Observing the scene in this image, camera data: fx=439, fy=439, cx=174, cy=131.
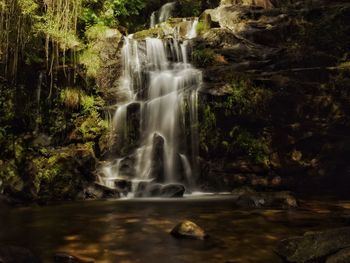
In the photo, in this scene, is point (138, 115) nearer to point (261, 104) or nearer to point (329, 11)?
point (261, 104)

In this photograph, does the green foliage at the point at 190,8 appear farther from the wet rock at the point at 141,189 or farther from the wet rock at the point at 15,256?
the wet rock at the point at 15,256

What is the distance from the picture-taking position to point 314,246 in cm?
578

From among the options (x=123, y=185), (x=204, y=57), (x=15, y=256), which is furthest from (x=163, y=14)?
(x=15, y=256)

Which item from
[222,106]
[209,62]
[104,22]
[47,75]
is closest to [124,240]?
[222,106]

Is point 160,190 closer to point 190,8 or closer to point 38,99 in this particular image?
point 38,99

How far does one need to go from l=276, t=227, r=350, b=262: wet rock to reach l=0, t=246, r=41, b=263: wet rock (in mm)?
3355

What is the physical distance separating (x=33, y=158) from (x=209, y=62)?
24.9 ft

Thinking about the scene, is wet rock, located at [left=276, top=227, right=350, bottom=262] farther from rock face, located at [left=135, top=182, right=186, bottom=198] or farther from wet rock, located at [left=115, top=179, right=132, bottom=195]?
wet rock, located at [left=115, top=179, right=132, bottom=195]

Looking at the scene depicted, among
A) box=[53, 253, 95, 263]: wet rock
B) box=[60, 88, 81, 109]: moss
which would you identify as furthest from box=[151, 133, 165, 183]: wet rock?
box=[53, 253, 95, 263]: wet rock

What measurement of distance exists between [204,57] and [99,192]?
289 inches

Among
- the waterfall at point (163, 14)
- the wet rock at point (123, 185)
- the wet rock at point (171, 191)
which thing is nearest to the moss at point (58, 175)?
the wet rock at point (123, 185)

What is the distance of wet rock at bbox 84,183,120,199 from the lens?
1212 centimetres

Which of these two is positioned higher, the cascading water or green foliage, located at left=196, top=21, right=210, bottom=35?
green foliage, located at left=196, top=21, right=210, bottom=35

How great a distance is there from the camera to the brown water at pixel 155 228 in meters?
6.37
